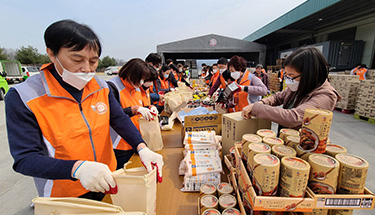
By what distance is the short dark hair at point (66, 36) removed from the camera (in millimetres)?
924

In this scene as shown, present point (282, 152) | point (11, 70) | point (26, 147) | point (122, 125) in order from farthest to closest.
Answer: point (11, 70) < point (122, 125) < point (282, 152) < point (26, 147)

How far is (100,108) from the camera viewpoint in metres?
1.18

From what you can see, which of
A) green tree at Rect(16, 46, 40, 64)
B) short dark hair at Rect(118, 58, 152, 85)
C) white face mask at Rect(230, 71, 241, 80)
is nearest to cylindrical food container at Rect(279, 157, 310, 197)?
short dark hair at Rect(118, 58, 152, 85)

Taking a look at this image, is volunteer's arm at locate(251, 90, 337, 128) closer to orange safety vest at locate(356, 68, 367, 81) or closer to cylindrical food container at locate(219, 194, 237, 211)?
cylindrical food container at locate(219, 194, 237, 211)

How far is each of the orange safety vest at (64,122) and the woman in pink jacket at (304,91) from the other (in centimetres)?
112

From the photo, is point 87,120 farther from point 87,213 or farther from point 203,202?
point 203,202

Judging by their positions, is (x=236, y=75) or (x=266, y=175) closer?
(x=266, y=175)

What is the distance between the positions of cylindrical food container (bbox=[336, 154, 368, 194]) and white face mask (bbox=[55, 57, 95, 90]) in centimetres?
146

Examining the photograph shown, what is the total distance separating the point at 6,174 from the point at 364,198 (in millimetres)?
4763

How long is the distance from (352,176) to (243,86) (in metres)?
2.26

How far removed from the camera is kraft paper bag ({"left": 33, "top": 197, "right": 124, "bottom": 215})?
2.32 ft

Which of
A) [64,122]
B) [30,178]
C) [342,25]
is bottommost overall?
[30,178]

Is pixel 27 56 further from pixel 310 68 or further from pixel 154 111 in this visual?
pixel 310 68

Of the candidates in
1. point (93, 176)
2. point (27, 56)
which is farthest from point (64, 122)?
point (27, 56)
